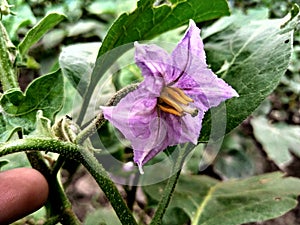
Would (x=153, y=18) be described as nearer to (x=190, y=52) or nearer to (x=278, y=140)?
(x=190, y=52)

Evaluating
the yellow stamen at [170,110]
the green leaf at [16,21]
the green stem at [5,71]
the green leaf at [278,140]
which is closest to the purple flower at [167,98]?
the yellow stamen at [170,110]

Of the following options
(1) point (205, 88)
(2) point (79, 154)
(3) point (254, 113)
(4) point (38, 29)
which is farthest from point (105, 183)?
(3) point (254, 113)

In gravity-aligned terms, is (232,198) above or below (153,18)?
below

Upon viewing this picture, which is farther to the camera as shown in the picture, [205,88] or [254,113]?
[254,113]

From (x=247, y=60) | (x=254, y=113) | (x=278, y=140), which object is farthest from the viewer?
(x=254, y=113)

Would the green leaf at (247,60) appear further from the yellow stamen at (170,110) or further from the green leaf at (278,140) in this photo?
the green leaf at (278,140)

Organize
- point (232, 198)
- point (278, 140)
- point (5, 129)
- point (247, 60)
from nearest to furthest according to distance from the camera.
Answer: point (5, 129), point (247, 60), point (232, 198), point (278, 140)

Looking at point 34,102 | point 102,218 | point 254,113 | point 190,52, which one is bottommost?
point 254,113
